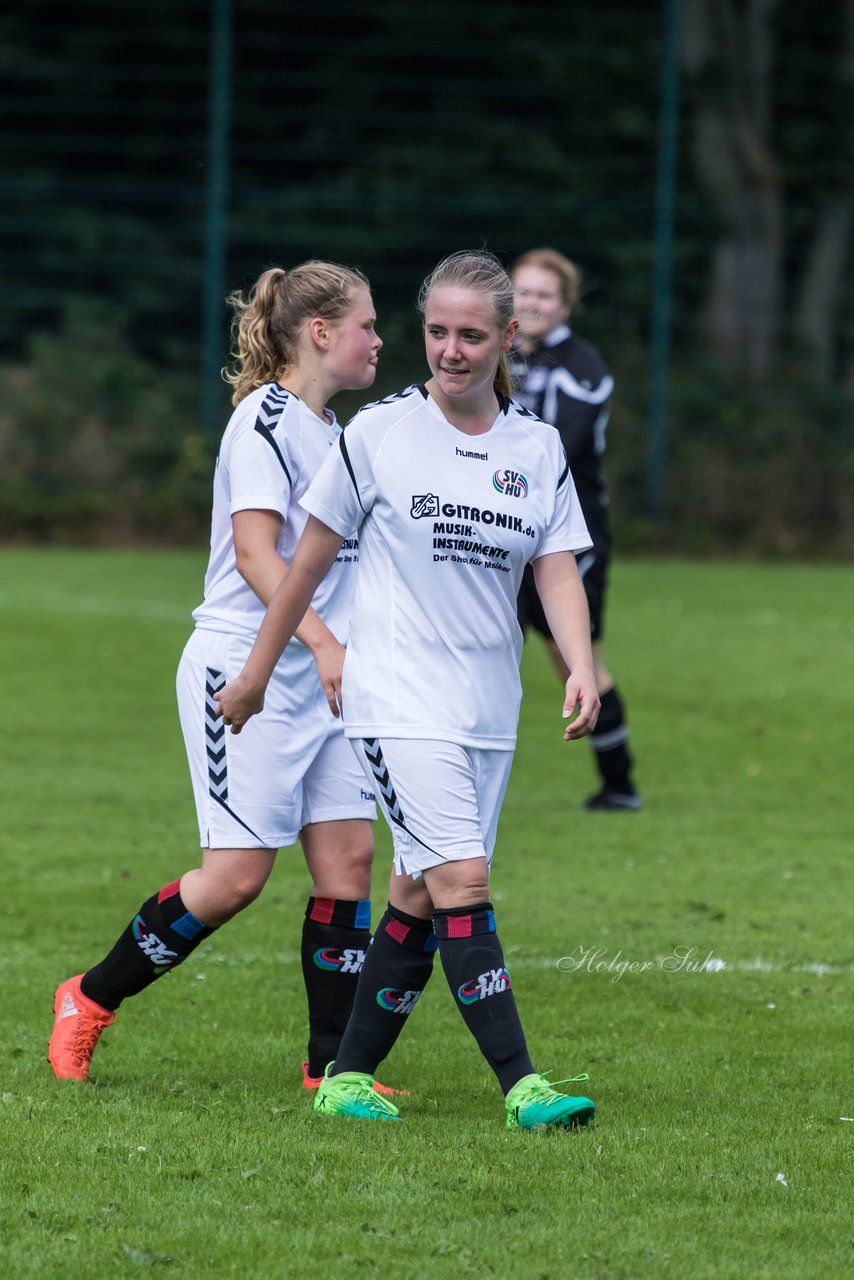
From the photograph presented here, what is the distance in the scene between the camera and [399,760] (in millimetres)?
4395

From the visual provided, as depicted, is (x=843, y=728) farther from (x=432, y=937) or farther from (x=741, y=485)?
(x=741, y=485)

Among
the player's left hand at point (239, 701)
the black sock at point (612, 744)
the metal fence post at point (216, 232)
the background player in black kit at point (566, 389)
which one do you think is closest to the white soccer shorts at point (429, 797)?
the player's left hand at point (239, 701)

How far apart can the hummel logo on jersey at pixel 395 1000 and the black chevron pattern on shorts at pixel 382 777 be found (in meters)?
0.44

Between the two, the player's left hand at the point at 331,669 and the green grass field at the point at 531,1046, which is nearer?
the green grass field at the point at 531,1046

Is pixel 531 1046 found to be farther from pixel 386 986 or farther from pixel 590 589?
pixel 590 589

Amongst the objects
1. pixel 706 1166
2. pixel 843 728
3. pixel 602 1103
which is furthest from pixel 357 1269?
pixel 843 728

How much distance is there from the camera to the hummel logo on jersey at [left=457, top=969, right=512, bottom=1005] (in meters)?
4.39

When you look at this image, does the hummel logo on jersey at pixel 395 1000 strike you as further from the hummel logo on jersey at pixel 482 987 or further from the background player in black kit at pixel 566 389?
the background player in black kit at pixel 566 389

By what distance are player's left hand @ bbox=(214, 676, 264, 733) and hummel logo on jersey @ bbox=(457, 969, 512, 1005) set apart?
0.80 metres

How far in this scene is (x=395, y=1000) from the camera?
15.1 feet

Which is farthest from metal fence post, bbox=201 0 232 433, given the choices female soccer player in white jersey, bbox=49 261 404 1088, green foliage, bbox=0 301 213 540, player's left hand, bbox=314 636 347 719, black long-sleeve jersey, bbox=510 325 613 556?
player's left hand, bbox=314 636 347 719

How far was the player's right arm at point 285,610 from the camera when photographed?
4.46 meters

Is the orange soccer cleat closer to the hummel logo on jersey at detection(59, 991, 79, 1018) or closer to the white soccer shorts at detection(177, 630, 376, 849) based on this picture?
the hummel logo on jersey at detection(59, 991, 79, 1018)

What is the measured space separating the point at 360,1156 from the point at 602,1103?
808 millimetres
